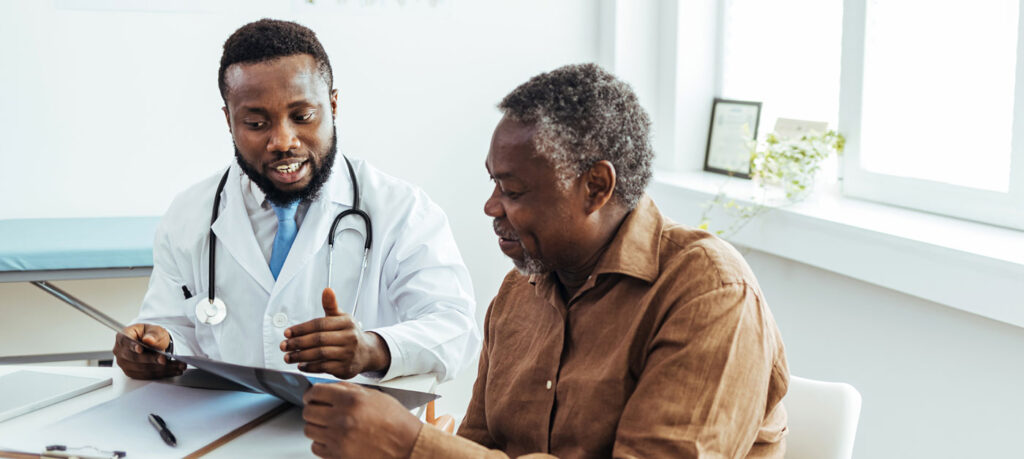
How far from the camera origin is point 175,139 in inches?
115

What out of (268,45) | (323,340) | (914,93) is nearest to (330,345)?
(323,340)

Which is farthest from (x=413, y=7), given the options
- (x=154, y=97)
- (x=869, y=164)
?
(x=869, y=164)

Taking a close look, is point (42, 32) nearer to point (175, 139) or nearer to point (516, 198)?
point (175, 139)

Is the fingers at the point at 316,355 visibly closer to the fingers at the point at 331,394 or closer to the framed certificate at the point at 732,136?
the fingers at the point at 331,394

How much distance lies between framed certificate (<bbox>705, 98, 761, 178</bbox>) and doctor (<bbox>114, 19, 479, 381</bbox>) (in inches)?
55.0

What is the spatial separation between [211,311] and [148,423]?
42 centimetres

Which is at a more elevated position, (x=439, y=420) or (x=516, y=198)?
(x=516, y=198)

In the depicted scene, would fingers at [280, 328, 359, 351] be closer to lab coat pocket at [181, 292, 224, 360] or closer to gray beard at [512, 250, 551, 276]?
gray beard at [512, 250, 551, 276]

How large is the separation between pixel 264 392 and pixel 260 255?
16.0 inches

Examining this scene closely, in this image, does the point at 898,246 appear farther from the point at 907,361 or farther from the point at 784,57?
the point at 784,57

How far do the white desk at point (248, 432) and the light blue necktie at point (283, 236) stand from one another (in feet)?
1.09

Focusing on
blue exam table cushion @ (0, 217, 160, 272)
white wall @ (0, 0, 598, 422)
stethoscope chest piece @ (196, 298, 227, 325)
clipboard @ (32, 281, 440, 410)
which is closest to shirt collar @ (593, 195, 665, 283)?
clipboard @ (32, 281, 440, 410)

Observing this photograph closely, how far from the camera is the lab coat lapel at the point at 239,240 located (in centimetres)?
170

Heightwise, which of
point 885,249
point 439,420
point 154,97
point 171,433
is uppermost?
point 154,97
